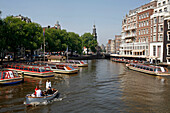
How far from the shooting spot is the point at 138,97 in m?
21.5

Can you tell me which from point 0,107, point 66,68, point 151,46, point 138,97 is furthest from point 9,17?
point 151,46

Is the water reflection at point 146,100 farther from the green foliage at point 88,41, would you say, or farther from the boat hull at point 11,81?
the green foliage at point 88,41

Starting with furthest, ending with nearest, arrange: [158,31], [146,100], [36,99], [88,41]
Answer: [88,41], [158,31], [146,100], [36,99]

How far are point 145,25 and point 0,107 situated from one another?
70147 mm

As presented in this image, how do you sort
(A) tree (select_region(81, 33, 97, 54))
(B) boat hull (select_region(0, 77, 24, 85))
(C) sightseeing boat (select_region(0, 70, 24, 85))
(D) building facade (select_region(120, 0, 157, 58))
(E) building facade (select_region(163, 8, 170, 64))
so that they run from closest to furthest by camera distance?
(B) boat hull (select_region(0, 77, 24, 85))
(C) sightseeing boat (select_region(0, 70, 24, 85))
(E) building facade (select_region(163, 8, 170, 64))
(D) building facade (select_region(120, 0, 157, 58))
(A) tree (select_region(81, 33, 97, 54))

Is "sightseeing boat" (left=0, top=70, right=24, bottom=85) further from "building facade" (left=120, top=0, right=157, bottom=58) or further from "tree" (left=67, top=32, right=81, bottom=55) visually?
"tree" (left=67, top=32, right=81, bottom=55)

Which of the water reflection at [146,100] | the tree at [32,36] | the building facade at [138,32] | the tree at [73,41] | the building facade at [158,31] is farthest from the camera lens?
the tree at [73,41]

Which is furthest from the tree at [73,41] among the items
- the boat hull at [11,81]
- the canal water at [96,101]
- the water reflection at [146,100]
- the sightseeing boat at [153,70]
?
the water reflection at [146,100]

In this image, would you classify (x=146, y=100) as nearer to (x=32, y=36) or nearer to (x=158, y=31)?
(x=158, y=31)

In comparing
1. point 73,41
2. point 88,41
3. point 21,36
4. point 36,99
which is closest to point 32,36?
point 21,36

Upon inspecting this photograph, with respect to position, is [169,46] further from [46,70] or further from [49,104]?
[49,104]

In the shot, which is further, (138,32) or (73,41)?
(73,41)

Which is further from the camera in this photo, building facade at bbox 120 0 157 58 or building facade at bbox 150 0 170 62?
building facade at bbox 120 0 157 58

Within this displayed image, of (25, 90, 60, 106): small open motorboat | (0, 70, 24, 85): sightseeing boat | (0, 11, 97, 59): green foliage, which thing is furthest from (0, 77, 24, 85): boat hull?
(0, 11, 97, 59): green foliage
